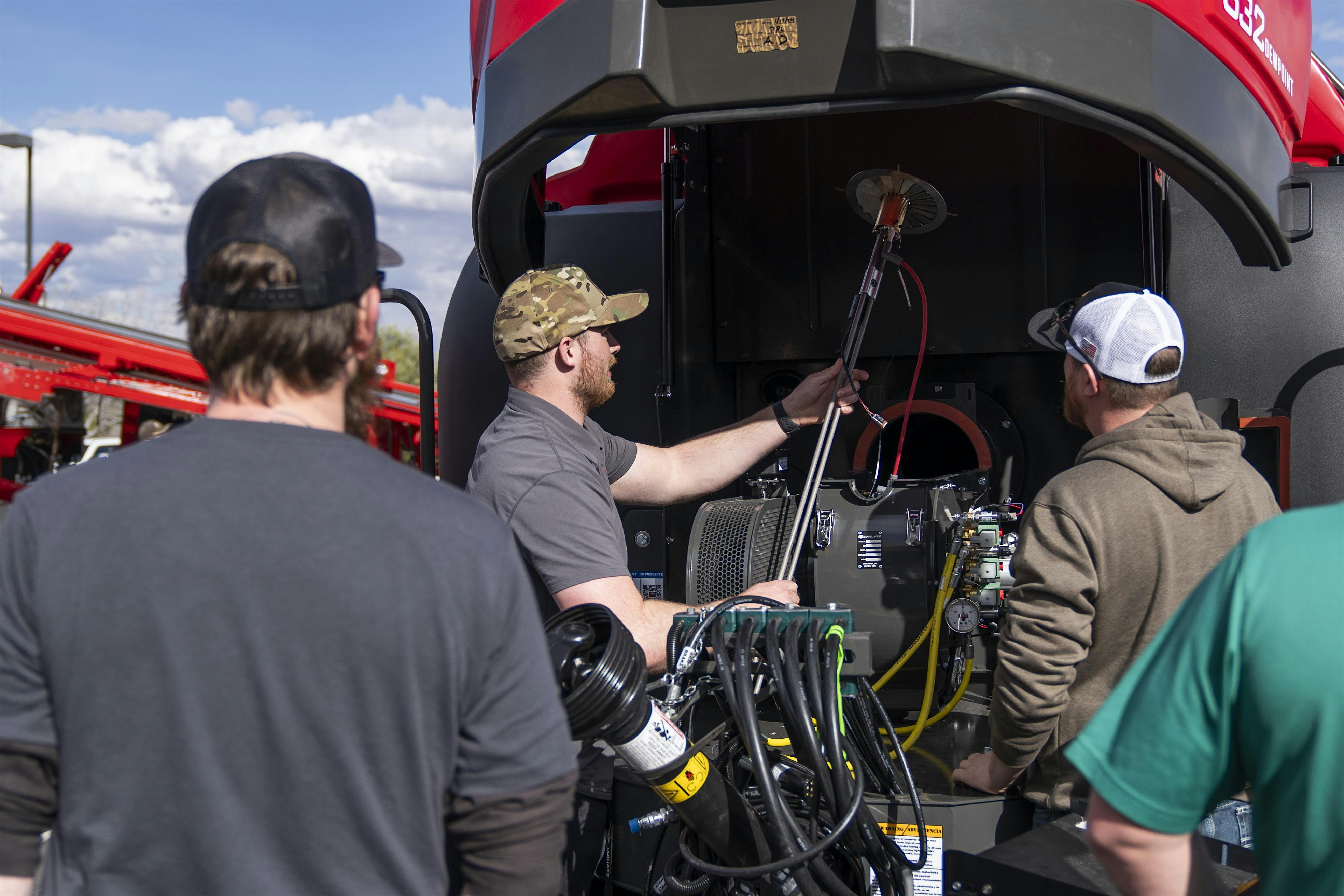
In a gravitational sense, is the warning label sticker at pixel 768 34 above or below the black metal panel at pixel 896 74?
above

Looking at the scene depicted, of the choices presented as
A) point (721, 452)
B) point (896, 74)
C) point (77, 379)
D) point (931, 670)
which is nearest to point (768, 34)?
point (896, 74)

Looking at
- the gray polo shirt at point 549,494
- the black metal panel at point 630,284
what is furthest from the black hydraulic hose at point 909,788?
the black metal panel at point 630,284

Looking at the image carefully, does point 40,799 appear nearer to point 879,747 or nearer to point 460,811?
point 460,811

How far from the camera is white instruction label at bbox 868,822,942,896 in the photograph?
219cm

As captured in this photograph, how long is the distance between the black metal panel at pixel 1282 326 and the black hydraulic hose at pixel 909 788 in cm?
144

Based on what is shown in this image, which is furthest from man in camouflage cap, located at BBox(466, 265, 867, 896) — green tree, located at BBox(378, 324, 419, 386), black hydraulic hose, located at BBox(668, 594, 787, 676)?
green tree, located at BBox(378, 324, 419, 386)

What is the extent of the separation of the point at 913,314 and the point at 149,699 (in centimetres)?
273

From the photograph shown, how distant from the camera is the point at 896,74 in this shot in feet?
6.64

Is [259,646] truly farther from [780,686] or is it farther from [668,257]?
[668,257]

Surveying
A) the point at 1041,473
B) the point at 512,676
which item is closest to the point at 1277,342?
the point at 1041,473

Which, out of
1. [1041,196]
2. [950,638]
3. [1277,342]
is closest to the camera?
[950,638]

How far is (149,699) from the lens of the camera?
1.11 meters

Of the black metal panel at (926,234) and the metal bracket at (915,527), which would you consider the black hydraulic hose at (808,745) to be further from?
the black metal panel at (926,234)

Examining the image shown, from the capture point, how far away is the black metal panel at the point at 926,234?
3.24 m
